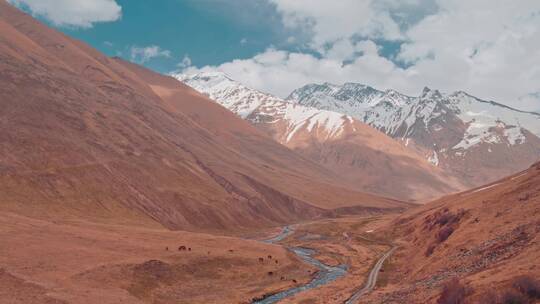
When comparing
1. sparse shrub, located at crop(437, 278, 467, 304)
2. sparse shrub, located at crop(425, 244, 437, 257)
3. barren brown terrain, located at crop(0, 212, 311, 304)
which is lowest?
barren brown terrain, located at crop(0, 212, 311, 304)

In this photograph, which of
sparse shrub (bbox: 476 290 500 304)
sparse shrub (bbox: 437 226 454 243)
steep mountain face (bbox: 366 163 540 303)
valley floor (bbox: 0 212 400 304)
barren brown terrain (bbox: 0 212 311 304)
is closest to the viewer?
sparse shrub (bbox: 476 290 500 304)

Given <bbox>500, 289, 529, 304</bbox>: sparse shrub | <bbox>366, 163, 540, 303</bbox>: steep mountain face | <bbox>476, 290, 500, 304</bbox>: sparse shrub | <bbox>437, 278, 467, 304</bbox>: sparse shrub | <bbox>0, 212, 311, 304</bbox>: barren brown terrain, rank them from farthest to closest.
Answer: <bbox>0, 212, 311, 304</bbox>: barren brown terrain < <bbox>366, 163, 540, 303</bbox>: steep mountain face < <bbox>437, 278, 467, 304</bbox>: sparse shrub < <bbox>476, 290, 500, 304</bbox>: sparse shrub < <bbox>500, 289, 529, 304</bbox>: sparse shrub

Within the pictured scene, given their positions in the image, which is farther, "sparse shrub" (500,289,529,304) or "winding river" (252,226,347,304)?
"winding river" (252,226,347,304)

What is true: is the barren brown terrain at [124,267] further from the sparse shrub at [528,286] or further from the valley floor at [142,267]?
the sparse shrub at [528,286]

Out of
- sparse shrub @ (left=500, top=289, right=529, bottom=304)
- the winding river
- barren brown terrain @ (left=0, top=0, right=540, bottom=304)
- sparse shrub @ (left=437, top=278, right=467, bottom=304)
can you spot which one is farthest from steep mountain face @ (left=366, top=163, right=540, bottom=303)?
the winding river

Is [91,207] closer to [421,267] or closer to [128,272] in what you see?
[128,272]

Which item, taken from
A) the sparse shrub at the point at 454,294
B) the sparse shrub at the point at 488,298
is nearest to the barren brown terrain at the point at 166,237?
the sparse shrub at the point at 488,298

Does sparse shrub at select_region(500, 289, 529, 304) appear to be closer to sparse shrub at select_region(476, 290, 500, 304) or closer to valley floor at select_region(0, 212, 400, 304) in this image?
sparse shrub at select_region(476, 290, 500, 304)

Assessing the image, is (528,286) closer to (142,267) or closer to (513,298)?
(513,298)

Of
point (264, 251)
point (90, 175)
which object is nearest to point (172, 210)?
point (90, 175)
